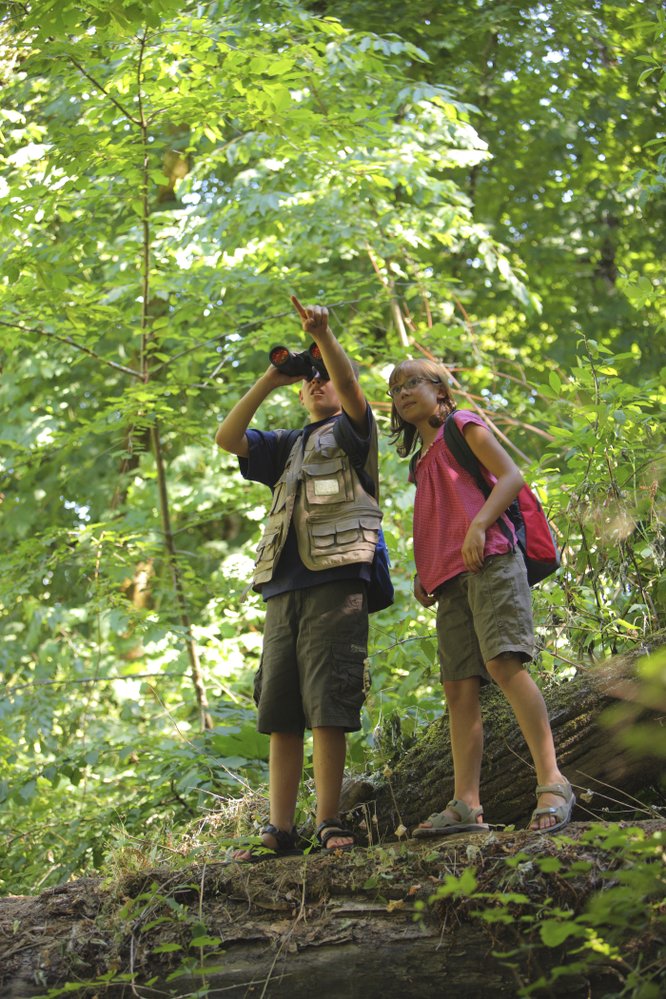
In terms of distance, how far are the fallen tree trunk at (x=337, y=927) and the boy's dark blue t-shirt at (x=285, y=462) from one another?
0.86 metres

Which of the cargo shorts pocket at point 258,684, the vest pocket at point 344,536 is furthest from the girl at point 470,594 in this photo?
the cargo shorts pocket at point 258,684

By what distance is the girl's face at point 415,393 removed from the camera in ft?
10.7

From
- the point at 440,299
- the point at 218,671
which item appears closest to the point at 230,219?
the point at 440,299

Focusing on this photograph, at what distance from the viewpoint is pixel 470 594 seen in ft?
9.77

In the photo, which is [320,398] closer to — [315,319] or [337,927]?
[315,319]

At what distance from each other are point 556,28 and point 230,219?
3.86m

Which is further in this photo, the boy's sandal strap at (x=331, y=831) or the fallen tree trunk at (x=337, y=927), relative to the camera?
the boy's sandal strap at (x=331, y=831)

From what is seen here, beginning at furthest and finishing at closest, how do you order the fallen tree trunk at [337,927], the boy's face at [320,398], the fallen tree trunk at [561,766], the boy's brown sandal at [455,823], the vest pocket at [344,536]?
the boy's face at [320,398] → the vest pocket at [344,536] → the fallen tree trunk at [561,766] → the boy's brown sandal at [455,823] → the fallen tree trunk at [337,927]

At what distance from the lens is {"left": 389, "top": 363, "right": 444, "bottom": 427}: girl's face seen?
3.27m

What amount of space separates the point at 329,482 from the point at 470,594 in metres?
0.64

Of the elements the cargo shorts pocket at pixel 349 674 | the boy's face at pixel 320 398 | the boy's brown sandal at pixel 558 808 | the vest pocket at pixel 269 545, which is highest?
the boy's face at pixel 320 398

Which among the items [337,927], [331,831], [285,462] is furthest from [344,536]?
[337,927]

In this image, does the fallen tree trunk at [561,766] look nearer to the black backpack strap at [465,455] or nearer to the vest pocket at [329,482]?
the black backpack strap at [465,455]

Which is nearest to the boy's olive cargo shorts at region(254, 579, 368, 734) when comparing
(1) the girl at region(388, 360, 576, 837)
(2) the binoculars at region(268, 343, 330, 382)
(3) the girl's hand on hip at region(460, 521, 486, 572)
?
(1) the girl at region(388, 360, 576, 837)
